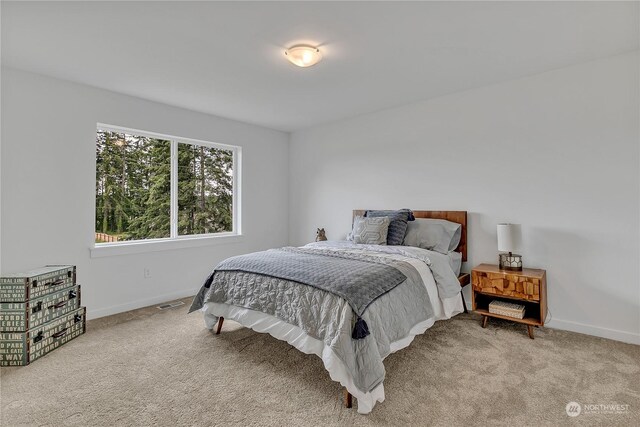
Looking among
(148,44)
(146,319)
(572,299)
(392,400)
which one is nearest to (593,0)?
(572,299)

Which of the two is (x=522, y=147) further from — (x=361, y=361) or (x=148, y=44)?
(x=148, y=44)

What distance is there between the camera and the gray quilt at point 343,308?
1.69 metres

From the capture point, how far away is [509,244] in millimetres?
2775

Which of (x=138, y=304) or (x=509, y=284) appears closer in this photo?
(x=509, y=284)

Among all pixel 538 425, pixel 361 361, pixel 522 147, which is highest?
pixel 522 147

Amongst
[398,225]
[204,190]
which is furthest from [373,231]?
[204,190]

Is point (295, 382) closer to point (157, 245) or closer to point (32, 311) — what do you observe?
point (32, 311)

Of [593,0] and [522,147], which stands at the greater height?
[593,0]

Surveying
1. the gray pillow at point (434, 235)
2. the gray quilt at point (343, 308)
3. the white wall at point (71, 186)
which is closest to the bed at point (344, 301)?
the gray quilt at point (343, 308)

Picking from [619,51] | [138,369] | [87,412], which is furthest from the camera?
[619,51]

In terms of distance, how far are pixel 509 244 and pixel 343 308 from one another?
1880mm

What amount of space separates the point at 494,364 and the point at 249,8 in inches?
115

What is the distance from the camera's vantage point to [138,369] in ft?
7.10

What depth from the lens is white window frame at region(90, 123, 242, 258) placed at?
3312mm
